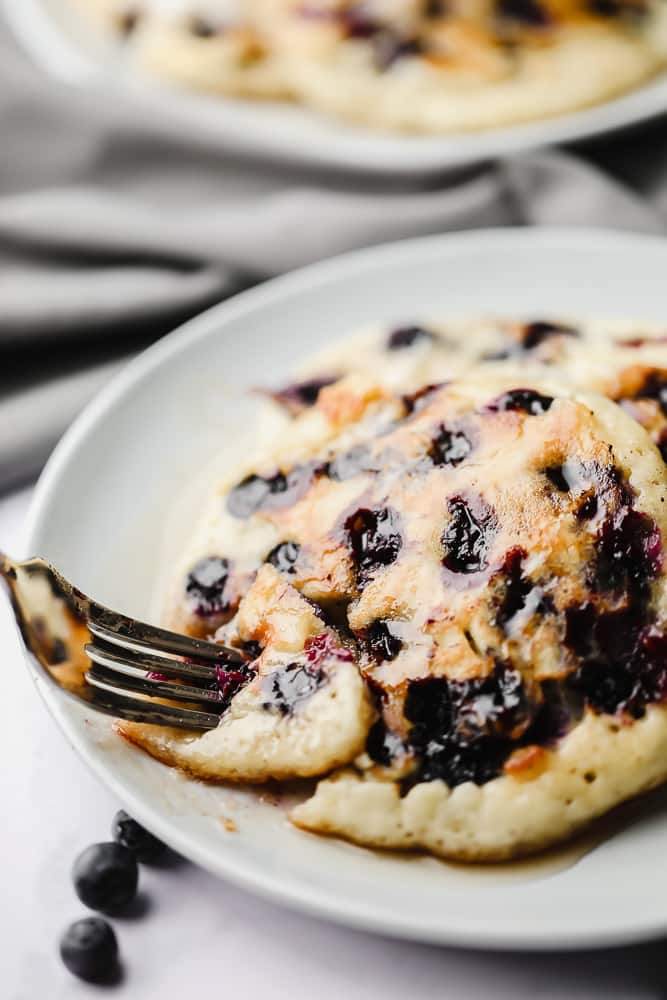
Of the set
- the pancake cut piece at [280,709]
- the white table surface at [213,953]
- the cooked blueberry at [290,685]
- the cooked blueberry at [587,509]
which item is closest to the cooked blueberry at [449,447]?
the cooked blueberry at [587,509]

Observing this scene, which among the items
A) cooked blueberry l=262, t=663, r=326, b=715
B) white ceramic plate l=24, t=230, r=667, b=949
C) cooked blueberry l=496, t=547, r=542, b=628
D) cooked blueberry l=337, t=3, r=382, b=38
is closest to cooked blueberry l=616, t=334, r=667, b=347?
white ceramic plate l=24, t=230, r=667, b=949

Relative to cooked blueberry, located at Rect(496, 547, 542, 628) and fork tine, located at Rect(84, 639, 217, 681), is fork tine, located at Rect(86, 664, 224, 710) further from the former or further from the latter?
cooked blueberry, located at Rect(496, 547, 542, 628)

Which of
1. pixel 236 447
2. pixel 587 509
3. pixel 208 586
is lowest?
pixel 236 447

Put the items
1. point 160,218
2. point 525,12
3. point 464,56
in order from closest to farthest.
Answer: point 160,218 → point 464,56 → point 525,12

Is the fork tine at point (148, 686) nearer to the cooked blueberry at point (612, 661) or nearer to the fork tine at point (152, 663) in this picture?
the fork tine at point (152, 663)

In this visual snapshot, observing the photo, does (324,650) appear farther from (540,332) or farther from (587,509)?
(540,332)

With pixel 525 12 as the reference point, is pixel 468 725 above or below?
below

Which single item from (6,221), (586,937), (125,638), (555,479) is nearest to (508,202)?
(6,221)

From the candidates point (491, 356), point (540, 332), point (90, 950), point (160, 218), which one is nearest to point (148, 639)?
point (90, 950)

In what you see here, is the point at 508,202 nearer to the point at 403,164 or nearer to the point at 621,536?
the point at 403,164
